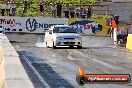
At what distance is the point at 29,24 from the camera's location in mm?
41000

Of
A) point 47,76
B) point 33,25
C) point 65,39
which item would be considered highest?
point 47,76

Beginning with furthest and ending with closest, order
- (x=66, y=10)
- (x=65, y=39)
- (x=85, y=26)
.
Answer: (x=85, y=26) < (x=66, y=10) < (x=65, y=39)

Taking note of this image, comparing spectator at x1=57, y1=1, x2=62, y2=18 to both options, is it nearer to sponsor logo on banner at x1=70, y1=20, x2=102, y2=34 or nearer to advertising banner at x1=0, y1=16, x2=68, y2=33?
advertising banner at x1=0, y1=16, x2=68, y2=33

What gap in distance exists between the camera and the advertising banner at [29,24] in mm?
40656

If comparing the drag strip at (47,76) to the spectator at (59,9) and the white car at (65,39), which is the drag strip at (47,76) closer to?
the white car at (65,39)

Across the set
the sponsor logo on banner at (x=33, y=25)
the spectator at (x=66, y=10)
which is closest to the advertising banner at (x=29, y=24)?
the sponsor logo on banner at (x=33, y=25)

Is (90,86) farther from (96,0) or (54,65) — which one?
(96,0)

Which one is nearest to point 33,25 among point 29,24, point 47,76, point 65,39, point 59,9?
point 29,24

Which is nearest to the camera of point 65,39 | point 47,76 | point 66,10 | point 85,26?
point 47,76

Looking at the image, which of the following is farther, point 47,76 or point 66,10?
point 66,10

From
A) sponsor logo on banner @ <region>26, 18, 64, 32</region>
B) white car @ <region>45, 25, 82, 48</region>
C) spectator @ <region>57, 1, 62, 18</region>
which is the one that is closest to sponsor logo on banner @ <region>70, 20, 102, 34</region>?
spectator @ <region>57, 1, 62, 18</region>

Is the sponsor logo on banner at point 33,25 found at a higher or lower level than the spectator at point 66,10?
lower

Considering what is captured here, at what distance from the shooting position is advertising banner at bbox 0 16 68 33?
40656mm

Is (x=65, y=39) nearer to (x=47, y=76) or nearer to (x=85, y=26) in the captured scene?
(x=47, y=76)
